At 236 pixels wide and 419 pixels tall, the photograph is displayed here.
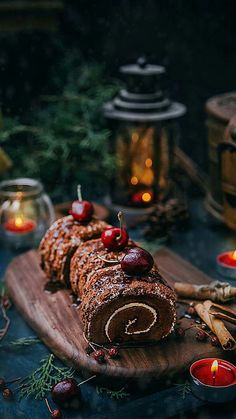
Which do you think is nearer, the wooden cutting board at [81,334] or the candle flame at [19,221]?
the wooden cutting board at [81,334]

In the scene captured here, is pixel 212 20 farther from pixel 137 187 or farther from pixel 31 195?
pixel 31 195

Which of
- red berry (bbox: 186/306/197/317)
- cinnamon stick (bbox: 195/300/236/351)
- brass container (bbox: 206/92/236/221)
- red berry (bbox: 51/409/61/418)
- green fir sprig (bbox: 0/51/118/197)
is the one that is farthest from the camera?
green fir sprig (bbox: 0/51/118/197)

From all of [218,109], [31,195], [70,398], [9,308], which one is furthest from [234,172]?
[70,398]

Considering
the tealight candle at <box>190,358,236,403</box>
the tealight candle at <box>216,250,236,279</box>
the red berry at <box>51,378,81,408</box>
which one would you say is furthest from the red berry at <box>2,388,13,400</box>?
the tealight candle at <box>216,250,236,279</box>

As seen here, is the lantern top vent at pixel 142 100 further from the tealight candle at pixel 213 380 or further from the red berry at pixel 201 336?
the tealight candle at pixel 213 380

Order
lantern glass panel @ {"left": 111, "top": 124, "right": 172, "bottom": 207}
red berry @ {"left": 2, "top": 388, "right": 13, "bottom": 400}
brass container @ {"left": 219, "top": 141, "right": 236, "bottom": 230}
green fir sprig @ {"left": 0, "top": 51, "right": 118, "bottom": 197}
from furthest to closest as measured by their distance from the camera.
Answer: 1. green fir sprig @ {"left": 0, "top": 51, "right": 118, "bottom": 197}
2. lantern glass panel @ {"left": 111, "top": 124, "right": 172, "bottom": 207}
3. brass container @ {"left": 219, "top": 141, "right": 236, "bottom": 230}
4. red berry @ {"left": 2, "top": 388, "right": 13, "bottom": 400}

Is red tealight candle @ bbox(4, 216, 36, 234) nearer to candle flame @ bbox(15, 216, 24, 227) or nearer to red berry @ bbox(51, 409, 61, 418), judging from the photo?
candle flame @ bbox(15, 216, 24, 227)

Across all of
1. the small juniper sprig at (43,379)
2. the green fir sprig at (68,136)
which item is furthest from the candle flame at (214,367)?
the green fir sprig at (68,136)
